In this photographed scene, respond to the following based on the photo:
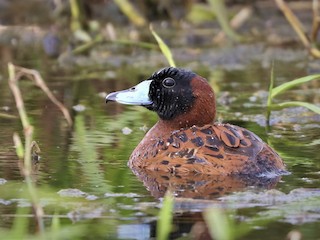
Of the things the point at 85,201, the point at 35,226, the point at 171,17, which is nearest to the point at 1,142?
the point at 85,201

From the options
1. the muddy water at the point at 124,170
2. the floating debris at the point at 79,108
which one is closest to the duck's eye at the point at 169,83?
the muddy water at the point at 124,170

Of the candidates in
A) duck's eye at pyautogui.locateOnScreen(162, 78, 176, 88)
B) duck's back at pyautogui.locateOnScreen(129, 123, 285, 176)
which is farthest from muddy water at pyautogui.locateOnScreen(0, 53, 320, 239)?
duck's eye at pyautogui.locateOnScreen(162, 78, 176, 88)

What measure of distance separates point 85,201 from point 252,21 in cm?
1134

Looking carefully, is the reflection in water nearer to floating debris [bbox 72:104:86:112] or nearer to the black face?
the black face

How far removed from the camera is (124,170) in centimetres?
700

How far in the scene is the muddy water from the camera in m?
5.38

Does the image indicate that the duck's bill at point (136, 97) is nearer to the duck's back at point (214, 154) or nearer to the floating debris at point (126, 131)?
the duck's back at point (214, 154)

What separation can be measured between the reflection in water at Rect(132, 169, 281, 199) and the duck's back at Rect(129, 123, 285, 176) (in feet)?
0.18

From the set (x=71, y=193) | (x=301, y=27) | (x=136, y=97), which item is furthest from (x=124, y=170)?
A: (x=301, y=27)

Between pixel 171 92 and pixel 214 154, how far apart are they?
0.76m

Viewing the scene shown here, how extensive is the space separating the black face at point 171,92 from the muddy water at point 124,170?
492 mm

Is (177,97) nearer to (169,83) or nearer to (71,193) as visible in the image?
(169,83)

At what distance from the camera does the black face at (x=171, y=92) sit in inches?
280

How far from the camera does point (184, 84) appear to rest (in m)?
7.16
